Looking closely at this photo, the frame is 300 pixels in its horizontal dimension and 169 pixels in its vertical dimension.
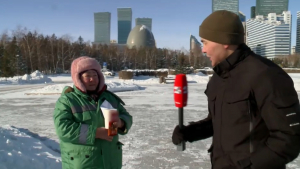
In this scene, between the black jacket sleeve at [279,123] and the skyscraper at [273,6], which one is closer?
the black jacket sleeve at [279,123]

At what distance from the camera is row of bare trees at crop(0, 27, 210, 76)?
39566 millimetres

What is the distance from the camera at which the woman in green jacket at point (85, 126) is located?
216 cm

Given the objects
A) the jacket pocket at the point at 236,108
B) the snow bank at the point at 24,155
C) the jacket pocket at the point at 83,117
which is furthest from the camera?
the snow bank at the point at 24,155

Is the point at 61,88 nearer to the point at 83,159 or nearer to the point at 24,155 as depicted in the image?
the point at 24,155

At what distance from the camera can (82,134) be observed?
7.07ft

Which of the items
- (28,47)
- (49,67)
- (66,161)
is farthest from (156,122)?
(49,67)

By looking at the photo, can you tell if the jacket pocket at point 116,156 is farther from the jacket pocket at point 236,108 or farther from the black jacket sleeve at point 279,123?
the black jacket sleeve at point 279,123

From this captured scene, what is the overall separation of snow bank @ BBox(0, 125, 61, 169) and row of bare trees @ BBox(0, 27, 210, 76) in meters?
35.3

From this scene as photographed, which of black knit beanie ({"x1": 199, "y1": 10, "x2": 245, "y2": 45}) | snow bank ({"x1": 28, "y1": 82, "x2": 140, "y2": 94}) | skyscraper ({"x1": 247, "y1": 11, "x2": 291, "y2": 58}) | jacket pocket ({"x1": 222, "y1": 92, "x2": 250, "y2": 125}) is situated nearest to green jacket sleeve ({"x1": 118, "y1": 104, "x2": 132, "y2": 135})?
jacket pocket ({"x1": 222, "y1": 92, "x2": 250, "y2": 125})

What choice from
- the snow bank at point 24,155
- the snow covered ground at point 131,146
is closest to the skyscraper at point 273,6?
the snow covered ground at point 131,146

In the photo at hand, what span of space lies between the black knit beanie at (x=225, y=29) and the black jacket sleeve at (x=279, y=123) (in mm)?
361

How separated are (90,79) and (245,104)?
156 centimetres

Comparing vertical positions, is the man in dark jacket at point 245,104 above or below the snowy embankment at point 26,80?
above

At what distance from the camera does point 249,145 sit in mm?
1465
